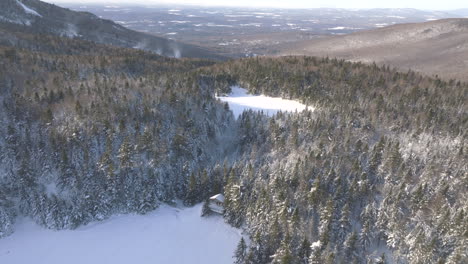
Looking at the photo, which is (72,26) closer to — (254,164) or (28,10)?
(28,10)

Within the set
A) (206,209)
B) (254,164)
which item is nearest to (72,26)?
(254,164)

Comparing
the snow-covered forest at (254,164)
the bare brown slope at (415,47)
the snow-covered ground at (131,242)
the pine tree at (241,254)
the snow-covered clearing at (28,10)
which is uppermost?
the snow-covered clearing at (28,10)

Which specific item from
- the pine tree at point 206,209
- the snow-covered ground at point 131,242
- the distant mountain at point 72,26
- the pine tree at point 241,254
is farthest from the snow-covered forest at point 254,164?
the distant mountain at point 72,26

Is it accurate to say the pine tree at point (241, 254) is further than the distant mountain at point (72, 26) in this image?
No

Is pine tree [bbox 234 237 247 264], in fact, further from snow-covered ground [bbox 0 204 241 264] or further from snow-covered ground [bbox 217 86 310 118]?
snow-covered ground [bbox 217 86 310 118]

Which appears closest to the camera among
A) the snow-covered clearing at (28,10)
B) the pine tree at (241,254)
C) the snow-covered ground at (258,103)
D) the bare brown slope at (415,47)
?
the pine tree at (241,254)

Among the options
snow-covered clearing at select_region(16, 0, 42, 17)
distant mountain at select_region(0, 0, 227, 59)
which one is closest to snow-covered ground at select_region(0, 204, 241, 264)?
distant mountain at select_region(0, 0, 227, 59)

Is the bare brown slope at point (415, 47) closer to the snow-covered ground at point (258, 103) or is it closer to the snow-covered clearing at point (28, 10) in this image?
the snow-covered ground at point (258, 103)
